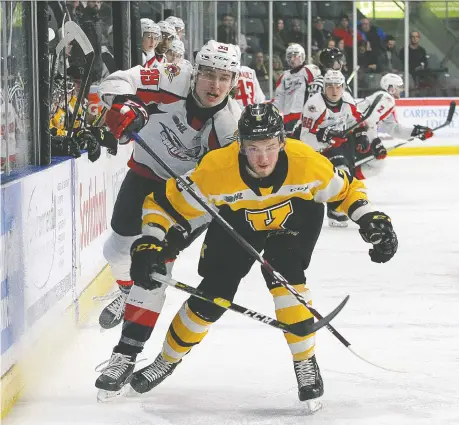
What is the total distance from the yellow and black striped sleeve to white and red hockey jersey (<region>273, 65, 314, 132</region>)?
617 cm

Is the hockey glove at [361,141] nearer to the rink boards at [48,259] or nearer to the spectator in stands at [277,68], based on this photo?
the rink boards at [48,259]

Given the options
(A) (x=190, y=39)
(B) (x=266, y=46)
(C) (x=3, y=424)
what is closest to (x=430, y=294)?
(C) (x=3, y=424)

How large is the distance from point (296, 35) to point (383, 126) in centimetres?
579

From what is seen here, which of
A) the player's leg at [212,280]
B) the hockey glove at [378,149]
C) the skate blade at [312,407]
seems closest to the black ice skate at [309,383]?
the skate blade at [312,407]

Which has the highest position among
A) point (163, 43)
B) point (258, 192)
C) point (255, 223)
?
point (163, 43)

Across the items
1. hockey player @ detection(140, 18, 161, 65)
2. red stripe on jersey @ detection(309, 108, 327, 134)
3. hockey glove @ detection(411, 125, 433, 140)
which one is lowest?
hockey glove @ detection(411, 125, 433, 140)

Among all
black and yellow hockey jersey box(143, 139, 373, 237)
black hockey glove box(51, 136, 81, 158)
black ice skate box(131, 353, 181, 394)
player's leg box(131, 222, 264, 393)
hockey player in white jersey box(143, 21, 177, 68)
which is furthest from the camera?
hockey player in white jersey box(143, 21, 177, 68)

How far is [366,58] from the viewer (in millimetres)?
14211

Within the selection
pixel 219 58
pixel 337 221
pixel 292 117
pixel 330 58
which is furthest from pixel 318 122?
pixel 219 58

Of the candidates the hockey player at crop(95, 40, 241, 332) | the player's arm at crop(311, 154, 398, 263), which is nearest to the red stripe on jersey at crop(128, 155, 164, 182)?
the hockey player at crop(95, 40, 241, 332)

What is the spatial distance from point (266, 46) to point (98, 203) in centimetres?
944

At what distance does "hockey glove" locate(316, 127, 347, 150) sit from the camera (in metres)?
7.44

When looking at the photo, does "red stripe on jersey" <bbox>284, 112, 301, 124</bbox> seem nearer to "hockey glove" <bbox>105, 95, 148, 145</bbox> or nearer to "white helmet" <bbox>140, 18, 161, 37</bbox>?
"white helmet" <bbox>140, 18, 161, 37</bbox>

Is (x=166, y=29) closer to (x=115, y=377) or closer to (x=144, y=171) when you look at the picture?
A: (x=144, y=171)
